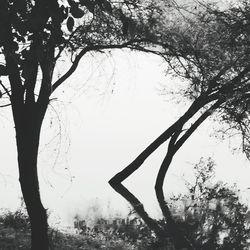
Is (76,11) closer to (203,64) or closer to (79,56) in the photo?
(79,56)

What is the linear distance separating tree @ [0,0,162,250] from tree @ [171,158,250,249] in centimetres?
452

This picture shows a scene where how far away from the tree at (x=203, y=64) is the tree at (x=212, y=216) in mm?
406

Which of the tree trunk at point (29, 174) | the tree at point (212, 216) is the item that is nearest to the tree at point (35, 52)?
the tree trunk at point (29, 174)

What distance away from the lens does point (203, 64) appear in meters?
14.8

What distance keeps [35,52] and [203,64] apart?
410 inches

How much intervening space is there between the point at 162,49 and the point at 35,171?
723 cm

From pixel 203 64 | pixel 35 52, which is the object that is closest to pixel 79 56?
pixel 203 64

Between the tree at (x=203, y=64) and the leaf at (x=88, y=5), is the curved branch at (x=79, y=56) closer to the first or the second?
the tree at (x=203, y=64)

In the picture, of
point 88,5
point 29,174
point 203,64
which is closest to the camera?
point 88,5

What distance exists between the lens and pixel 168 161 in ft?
71.9

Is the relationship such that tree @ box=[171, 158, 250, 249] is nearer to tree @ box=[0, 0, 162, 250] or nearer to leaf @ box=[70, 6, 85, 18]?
tree @ box=[0, 0, 162, 250]

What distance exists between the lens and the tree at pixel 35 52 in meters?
4.81

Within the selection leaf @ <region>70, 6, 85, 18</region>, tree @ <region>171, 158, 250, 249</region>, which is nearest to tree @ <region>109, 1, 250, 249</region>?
tree @ <region>171, 158, 250, 249</region>

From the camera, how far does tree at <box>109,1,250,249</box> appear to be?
35.6ft
